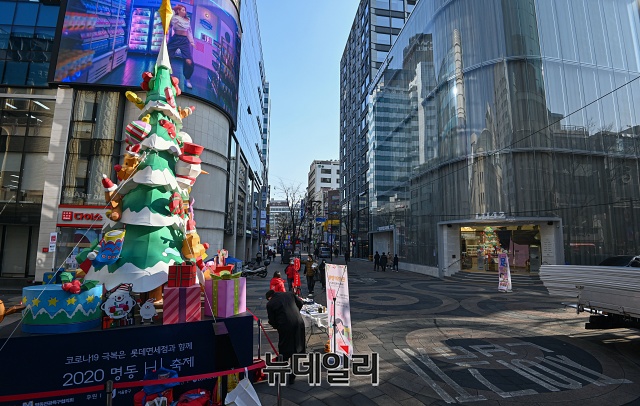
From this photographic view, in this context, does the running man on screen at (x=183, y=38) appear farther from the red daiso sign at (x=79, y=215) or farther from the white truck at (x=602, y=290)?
the white truck at (x=602, y=290)

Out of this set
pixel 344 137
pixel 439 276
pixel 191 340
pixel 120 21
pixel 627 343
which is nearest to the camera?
pixel 191 340

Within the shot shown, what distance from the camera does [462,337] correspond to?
29.3 feet

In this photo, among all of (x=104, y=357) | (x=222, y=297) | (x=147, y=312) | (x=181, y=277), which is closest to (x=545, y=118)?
(x=222, y=297)

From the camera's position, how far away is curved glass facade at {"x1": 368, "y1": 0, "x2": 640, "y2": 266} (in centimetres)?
A: 2212

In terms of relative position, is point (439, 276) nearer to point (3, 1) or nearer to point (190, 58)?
point (190, 58)

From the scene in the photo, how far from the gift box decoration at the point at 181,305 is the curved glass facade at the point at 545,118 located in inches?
926

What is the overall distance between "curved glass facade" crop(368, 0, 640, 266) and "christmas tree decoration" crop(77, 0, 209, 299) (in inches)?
886

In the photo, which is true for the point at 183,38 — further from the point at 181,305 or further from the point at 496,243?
the point at 496,243

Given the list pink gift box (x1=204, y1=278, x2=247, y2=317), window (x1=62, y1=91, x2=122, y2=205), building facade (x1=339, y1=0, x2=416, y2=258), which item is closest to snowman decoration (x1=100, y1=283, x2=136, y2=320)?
pink gift box (x1=204, y1=278, x2=247, y2=317)

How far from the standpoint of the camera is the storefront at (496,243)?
Result: 2270 cm

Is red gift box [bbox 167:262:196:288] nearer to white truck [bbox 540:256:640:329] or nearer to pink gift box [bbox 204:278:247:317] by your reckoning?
pink gift box [bbox 204:278:247:317]

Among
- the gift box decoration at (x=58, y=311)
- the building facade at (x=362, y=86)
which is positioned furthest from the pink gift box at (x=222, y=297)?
the building facade at (x=362, y=86)

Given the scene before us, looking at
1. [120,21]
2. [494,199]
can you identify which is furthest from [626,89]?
[120,21]

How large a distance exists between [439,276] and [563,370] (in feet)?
64.9
